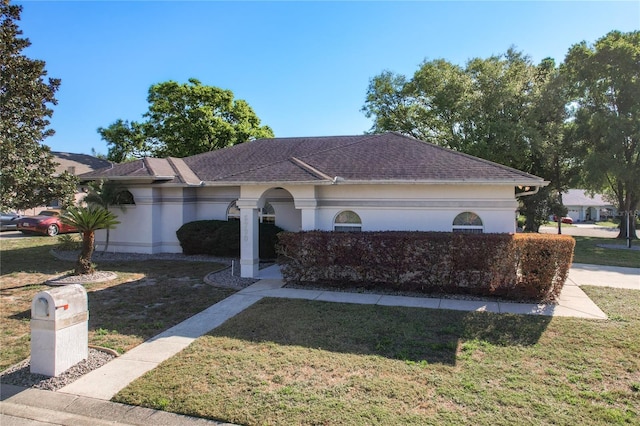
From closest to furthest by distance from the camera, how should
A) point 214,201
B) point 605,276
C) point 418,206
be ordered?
point 418,206 < point 605,276 < point 214,201

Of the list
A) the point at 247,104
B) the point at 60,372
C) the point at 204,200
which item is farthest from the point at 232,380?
the point at 247,104

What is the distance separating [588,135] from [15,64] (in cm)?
3089

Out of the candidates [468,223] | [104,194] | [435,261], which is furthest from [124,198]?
[468,223]

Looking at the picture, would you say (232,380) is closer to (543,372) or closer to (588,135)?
(543,372)

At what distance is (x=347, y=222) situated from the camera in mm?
12352

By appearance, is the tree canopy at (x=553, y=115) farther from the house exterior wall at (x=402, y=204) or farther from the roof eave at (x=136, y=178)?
the roof eave at (x=136, y=178)

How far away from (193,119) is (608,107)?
31.2 metres

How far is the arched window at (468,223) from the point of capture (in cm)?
1155

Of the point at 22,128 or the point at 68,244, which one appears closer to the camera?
the point at 22,128

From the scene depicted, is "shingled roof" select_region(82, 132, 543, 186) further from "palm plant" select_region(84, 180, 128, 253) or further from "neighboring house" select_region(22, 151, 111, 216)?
"neighboring house" select_region(22, 151, 111, 216)

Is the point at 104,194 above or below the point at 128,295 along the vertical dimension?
above

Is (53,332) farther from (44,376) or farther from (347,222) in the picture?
(347,222)

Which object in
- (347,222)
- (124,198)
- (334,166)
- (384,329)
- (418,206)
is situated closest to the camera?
(384,329)

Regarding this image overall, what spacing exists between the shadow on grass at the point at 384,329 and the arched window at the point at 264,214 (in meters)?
7.88
